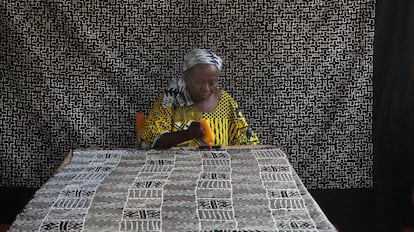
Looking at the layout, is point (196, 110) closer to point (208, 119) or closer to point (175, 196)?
point (208, 119)

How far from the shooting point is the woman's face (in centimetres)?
275

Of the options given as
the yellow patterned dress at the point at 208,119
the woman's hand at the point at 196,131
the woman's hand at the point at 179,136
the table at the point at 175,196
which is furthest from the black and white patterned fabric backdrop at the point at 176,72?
the table at the point at 175,196

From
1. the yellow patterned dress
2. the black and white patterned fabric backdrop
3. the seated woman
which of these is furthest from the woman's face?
the black and white patterned fabric backdrop

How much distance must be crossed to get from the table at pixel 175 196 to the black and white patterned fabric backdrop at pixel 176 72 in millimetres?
890

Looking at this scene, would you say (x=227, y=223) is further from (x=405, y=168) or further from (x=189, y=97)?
(x=405, y=168)

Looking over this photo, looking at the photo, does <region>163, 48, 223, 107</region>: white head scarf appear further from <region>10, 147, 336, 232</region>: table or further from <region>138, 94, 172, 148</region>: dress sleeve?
<region>10, 147, 336, 232</region>: table

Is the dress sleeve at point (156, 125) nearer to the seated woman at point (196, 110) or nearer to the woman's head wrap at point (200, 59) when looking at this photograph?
the seated woman at point (196, 110)

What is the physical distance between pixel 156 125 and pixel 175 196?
98 centimetres

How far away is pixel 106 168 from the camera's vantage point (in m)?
2.24

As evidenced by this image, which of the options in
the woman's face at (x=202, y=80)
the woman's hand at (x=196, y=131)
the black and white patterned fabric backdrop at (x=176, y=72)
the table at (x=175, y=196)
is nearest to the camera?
the table at (x=175, y=196)

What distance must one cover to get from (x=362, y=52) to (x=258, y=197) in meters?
1.74

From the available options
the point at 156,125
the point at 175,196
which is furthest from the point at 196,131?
the point at 175,196

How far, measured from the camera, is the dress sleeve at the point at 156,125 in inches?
109

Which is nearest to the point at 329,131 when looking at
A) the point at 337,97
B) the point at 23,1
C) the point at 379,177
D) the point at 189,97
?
the point at 337,97
